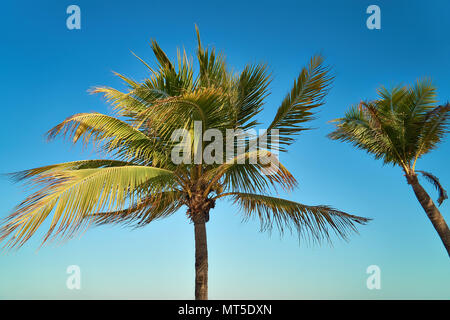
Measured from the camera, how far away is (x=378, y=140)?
11.8 meters

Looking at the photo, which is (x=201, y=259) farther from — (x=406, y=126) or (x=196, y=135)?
(x=406, y=126)

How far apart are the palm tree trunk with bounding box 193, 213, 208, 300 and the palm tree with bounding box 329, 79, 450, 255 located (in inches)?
256

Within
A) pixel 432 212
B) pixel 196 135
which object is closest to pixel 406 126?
pixel 432 212

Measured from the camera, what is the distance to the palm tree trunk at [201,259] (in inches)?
297

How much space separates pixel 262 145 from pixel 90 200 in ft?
13.8

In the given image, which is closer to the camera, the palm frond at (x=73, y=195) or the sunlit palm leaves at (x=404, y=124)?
the palm frond at (x=73, y=195)

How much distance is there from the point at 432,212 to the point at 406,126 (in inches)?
110

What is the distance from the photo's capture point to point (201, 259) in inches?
306

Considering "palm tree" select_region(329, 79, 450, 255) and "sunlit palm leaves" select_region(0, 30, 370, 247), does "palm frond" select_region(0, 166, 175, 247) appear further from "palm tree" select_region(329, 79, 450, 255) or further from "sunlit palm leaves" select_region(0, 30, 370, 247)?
"palm tree" select_region(329, 79, 450, 255)

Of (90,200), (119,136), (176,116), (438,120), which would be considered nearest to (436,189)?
(438,120)

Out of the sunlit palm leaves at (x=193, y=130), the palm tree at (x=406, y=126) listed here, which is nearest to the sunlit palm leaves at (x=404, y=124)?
the palm tree at (x=406, y=126)

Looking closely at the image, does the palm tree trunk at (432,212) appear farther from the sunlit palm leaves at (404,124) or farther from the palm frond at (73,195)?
the palm frond at (73,195)
